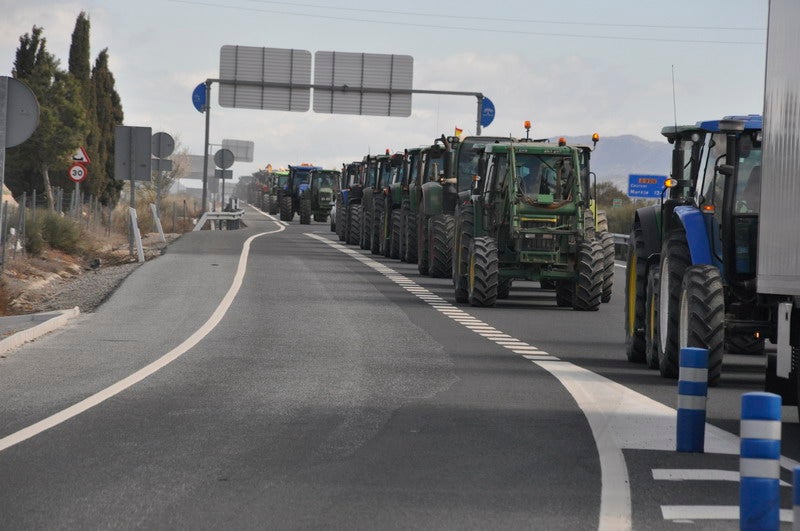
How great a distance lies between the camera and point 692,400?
30.4 ft

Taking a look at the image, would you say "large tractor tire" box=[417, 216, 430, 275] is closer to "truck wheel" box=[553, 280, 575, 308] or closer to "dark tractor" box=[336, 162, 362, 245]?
"truck wheel" box=[553, 280, 575, 308]

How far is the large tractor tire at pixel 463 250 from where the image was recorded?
917 inches

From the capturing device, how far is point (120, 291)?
2312 cm

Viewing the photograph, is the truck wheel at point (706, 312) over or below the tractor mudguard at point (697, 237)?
below

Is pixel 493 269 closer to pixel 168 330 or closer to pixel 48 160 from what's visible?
pixel 168 330

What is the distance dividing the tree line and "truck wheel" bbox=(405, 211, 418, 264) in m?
21.5

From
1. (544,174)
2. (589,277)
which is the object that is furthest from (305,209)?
(589,277)

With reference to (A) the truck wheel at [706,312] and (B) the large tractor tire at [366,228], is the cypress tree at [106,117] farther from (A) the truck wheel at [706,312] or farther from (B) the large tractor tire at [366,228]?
(A) the truck wheel at [706,312]

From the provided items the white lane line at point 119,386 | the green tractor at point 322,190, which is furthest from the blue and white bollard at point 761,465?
the green tractor at point 322,190

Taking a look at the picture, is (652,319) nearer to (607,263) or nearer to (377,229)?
(607,263)

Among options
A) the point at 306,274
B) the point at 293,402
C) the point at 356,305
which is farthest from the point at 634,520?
the point at 306,274

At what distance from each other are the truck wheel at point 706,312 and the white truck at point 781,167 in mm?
Result: 2649

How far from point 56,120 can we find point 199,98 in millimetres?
5129

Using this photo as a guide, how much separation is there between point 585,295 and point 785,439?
1265 cm
